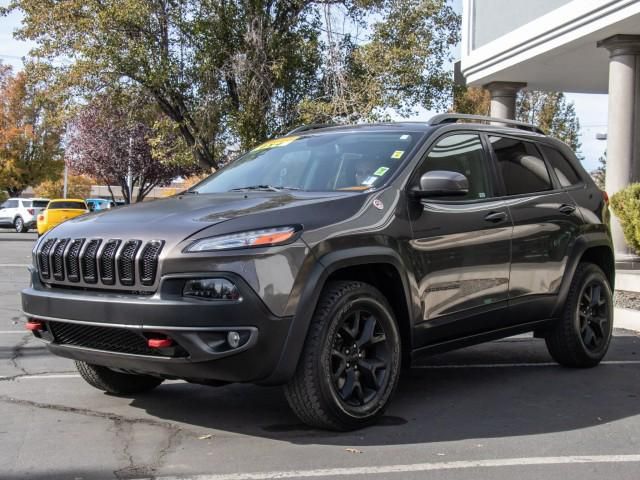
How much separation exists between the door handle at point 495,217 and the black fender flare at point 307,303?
4.17 feet

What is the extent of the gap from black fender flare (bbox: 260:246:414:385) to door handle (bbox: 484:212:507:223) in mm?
1270

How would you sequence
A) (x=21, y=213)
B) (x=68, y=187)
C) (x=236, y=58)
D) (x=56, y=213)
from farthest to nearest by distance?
(x=68, y=187) < (x=21, y=213) < (x=56, y=213) < (x=236, y=58)

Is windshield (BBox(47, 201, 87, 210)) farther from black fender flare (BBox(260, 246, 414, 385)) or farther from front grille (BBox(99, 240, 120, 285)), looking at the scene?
black fender flare (BBox(260, 246, 414, 385))

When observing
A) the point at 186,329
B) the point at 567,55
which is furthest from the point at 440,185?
the point at 567,55

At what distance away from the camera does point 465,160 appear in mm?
5637

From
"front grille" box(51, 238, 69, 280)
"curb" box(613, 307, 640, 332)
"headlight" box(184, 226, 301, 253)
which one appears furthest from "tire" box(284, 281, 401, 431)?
"curb" box(613, 307, 640, 332)

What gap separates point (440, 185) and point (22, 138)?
164 feet

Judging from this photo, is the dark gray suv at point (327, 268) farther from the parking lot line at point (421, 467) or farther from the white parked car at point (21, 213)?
the white parked car at point (21, 213)

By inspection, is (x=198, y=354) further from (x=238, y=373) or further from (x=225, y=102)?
(x=225, y=102)

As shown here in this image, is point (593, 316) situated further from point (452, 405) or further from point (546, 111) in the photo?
point (546, 111)

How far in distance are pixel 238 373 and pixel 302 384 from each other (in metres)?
0.38

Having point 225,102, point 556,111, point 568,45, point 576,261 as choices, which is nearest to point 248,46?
point 225,102

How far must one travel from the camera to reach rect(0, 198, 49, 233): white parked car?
3944 centimetres

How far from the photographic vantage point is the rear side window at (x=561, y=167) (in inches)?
256
